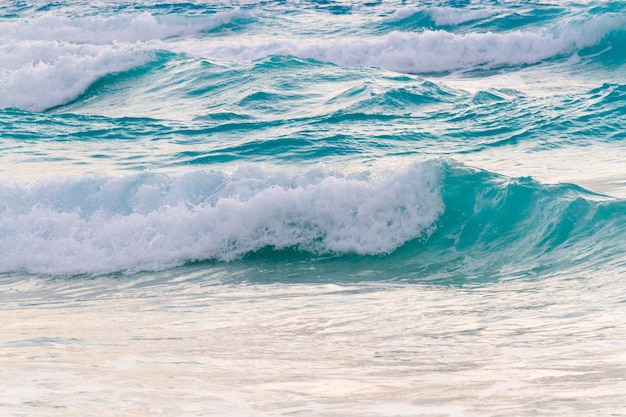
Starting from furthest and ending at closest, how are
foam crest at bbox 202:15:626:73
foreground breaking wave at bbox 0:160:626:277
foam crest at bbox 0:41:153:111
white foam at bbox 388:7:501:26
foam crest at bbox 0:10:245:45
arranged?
foam crest at bbox 0:10:245:45 → white foam at bbox 388:7:501:26 → foam crest at bbox 202:15:626:73 → foam crest at bbox 0:41:153:111 → foreground breaking wave at bbox 0:160:626:277

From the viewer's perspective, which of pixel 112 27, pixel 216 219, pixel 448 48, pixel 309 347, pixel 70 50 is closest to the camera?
pixel 309 347

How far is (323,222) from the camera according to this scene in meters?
8.80

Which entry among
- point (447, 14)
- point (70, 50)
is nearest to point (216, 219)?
point (70, 50)

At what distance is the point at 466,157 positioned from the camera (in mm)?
11461

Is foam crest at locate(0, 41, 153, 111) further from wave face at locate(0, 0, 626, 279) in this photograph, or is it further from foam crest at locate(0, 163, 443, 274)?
foam crest at locate(0, 163, 443, 274)

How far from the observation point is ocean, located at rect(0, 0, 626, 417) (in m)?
4.63

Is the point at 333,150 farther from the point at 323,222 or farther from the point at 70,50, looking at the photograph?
the point at 70,50

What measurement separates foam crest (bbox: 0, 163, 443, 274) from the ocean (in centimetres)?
2

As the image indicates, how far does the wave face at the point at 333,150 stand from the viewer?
27.9 ft

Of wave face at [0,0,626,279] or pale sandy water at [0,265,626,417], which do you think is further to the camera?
wave face at [0,0,626,279]

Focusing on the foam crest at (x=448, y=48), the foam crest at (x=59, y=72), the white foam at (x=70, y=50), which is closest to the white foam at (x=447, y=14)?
the foam crest at (x=448, y=48)

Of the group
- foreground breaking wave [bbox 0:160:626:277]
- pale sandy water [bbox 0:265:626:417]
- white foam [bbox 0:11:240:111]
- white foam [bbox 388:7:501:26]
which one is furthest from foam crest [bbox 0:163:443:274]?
white foam [bbox 388:7:501:26]

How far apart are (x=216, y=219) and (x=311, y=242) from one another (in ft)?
3.10

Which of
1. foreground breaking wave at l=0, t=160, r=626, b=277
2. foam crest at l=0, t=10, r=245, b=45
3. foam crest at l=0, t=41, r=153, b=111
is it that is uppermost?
foam crest at l=0, t=10, r=245, b=45
